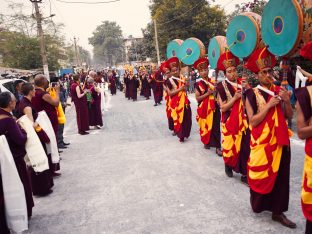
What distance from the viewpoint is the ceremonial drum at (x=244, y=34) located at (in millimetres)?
4215

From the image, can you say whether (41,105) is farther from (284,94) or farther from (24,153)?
(284,94)

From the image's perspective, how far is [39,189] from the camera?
15.6ft

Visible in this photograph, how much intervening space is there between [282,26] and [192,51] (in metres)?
4.40

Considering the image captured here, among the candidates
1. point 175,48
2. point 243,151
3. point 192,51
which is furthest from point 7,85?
point 243,151

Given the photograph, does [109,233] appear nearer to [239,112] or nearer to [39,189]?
[39,189]

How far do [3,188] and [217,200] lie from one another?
2.55 metres

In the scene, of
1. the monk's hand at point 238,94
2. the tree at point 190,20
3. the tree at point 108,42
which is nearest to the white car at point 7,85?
the monk's hand at point 238,94

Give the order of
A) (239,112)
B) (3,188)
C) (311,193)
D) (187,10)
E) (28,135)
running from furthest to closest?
(187,10), (239,112), (28,135), (3,188), (311,193)

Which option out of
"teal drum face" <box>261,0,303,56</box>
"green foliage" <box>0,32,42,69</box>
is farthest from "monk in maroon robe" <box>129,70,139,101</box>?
"teal drum face" <box>261,0,303,56</box>

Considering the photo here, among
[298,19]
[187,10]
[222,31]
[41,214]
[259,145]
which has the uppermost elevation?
[187,10]

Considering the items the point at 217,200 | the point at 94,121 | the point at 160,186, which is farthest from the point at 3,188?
the point at 94,121

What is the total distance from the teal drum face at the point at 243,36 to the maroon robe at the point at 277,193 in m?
1.08

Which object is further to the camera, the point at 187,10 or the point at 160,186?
the point at 187,10

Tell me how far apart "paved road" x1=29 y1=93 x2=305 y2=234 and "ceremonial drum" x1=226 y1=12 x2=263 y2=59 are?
1.92 metres
